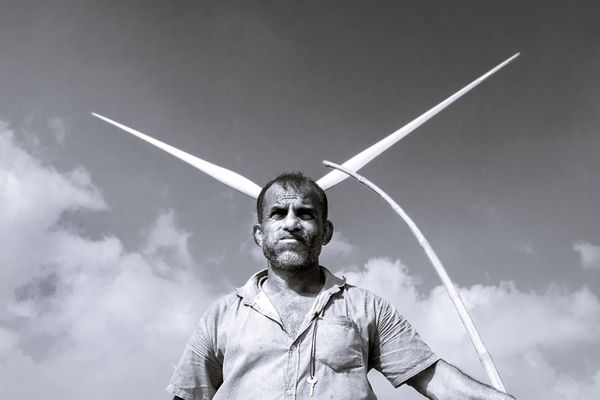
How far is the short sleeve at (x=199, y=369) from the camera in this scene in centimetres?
518

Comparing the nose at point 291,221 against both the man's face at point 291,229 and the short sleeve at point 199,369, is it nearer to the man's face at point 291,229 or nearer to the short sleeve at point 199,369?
the man's face at point 291,229

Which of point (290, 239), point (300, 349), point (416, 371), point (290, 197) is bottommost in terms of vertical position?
point (416, 371)

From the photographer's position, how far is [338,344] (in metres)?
4.91

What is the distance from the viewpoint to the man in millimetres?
4820

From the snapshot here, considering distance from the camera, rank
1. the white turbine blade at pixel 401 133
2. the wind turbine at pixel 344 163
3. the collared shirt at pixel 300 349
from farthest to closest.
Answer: the white turbine blade at pixel 401 133 < the wind turbine at pixel 344 163 < the collared shirt at pixel 300 349

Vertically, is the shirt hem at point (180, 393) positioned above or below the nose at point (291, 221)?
below

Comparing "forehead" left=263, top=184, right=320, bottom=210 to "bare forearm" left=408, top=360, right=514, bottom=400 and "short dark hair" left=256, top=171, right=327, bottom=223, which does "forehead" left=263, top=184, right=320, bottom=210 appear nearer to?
"short dark hair" left=256, top=171, right=327, bottom=223

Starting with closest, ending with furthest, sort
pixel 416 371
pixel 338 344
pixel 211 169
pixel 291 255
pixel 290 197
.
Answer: pixel 338 344, pixel 416 371, pixel 291 255, pixel 290 197, pixel 211 169

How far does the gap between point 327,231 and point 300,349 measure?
1.29 m

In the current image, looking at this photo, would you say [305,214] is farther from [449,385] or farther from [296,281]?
Result: [449,385]

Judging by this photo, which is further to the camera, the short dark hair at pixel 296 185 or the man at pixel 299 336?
the short dark hair at pixel 296 185

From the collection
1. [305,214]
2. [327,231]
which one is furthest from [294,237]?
[327,231]

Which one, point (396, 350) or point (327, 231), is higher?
point (327, 231)

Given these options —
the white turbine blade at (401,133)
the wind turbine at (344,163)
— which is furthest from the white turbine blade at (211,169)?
the white turbine blade at (401,133)
